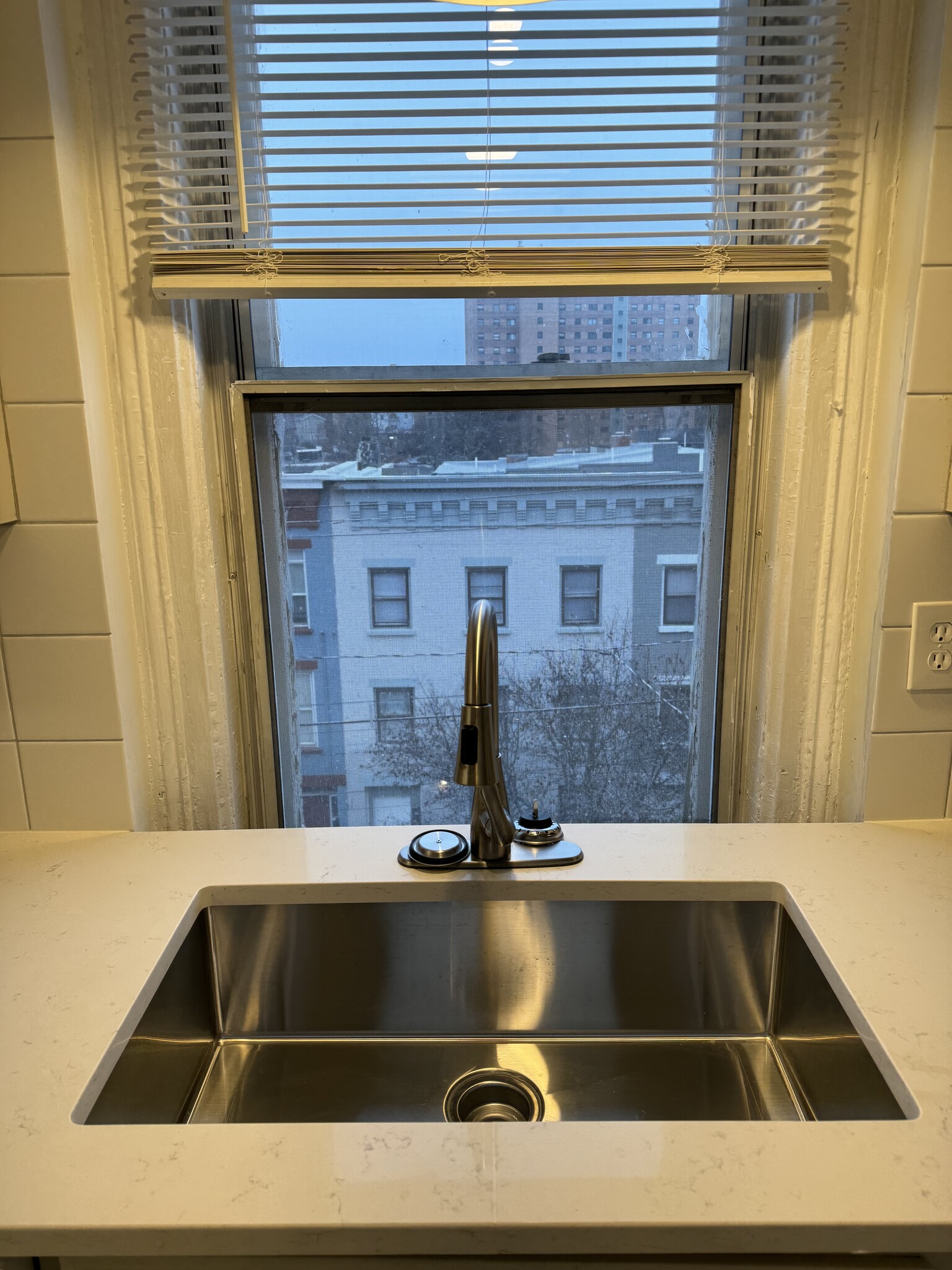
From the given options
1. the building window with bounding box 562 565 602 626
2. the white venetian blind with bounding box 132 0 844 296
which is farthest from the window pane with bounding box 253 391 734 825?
the white venetian blind with bounding box 132 0 844 296

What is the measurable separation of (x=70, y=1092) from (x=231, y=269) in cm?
91

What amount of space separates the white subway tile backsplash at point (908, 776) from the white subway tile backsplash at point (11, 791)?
1150 mm

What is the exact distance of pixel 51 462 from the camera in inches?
43.2

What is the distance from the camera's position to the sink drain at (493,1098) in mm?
1021

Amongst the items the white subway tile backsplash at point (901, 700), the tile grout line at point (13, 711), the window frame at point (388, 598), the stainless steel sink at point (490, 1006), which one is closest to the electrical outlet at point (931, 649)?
the white subway tile backsplash at point (901, 700)

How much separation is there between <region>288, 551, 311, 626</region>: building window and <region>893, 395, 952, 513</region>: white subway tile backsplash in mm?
400

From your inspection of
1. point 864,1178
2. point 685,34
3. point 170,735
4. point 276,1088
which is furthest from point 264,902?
point 685,34

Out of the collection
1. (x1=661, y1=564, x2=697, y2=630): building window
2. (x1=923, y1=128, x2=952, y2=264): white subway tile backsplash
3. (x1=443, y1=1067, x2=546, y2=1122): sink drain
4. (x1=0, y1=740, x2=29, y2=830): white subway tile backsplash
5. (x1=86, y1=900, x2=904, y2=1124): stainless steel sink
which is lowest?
(x1=443, y1=1067, x2=546, y2=1122): sink drain

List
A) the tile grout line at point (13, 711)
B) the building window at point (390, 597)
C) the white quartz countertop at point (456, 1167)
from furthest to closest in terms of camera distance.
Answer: the building window at point (390, 597) < the tile grout line at point (13, 711) < the white quartz countertop at point (456, 1167)

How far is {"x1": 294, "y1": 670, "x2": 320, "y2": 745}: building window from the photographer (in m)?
1.40

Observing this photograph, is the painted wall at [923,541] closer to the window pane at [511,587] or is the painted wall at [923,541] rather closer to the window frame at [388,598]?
the window pane at [511,587]

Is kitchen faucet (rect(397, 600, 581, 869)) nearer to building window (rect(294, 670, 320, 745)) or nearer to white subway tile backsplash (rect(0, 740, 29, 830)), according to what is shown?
building window (rect(294, 670, 320, 745))

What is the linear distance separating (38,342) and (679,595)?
937 millimetres

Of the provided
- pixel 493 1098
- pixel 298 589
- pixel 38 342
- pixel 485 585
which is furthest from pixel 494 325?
pixel 493 1098
